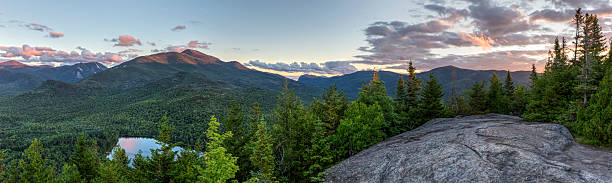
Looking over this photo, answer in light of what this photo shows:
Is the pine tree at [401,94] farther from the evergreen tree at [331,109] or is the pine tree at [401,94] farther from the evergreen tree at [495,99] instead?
the evergreen tree at [495,99]

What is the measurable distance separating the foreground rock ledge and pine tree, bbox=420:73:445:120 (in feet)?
74.8

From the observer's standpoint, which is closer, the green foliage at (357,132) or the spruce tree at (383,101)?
the green foliage at (357,132)

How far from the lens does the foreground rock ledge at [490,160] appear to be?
11.5m

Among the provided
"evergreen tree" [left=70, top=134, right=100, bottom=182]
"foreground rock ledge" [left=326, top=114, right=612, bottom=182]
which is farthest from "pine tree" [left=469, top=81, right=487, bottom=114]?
"evergreen tree" [left=70, top=134, right=100, bottom=182]

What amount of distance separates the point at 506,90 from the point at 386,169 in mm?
58507

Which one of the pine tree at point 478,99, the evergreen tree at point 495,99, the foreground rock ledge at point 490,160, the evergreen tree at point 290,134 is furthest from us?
the evergreen tree at point 495,99

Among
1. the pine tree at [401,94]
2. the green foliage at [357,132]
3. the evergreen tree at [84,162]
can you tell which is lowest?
the evergreen tree at [84,162]

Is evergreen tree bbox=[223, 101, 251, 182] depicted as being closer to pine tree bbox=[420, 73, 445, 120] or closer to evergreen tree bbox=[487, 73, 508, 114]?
pine tree bbox=[420, 73, 445, 120]

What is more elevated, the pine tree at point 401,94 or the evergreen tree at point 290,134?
the pine tree at point 401,94

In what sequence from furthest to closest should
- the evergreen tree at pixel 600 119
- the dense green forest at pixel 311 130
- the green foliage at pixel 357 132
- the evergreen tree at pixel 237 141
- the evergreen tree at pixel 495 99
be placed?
1. the evergreen tree at pixel 495 99
2. the evergreen tree at pixel 237 141
3. the green foliage at pixel 357 132
4. the dense green forest at pixel 311 130
5. the evergreen tree at pixel 600 119

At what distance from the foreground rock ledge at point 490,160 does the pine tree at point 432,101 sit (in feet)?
74.8

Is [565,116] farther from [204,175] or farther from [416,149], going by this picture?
[204,175]

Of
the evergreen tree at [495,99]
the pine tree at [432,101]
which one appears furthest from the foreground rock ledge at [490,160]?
the evergreen tree at [495,99]

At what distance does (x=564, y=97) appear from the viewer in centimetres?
2797
